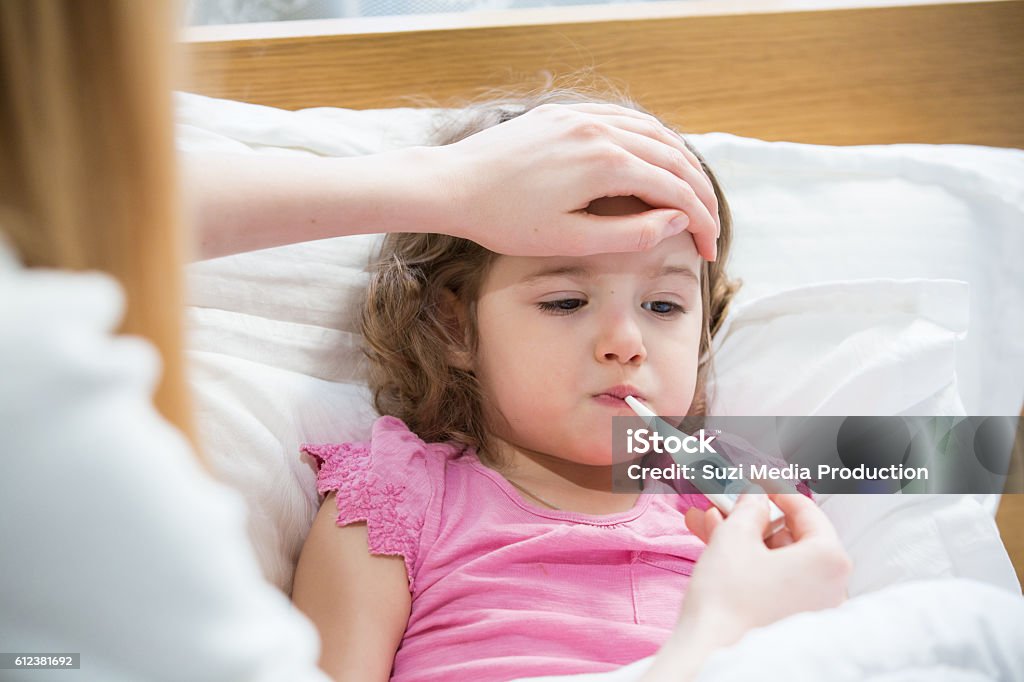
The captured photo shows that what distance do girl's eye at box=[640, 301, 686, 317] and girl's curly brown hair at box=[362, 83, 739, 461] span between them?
11 centimetres

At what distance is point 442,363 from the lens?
104 cm

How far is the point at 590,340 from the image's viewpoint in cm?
92

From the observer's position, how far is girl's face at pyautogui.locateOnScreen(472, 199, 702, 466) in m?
0.92

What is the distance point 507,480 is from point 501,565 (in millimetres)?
124

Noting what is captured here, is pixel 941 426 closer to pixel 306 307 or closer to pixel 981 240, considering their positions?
pixel 981 240

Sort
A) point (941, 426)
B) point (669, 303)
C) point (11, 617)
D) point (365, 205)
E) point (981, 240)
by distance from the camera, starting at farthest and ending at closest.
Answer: point (981, 240) → point (941, 426) → point (669, 303) → point (365, 205) → point (11, 617)

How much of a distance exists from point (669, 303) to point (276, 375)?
0.42m

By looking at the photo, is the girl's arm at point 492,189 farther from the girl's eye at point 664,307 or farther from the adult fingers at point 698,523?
the adult fingers at point 698,523

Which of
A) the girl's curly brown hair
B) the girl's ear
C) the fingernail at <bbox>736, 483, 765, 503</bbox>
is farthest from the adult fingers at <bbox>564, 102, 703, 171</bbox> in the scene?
the fingernail at <bbox>736, 483, 765, 503</bbox>

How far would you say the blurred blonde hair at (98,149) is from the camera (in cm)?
40

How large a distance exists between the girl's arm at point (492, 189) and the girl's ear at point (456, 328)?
6.5 inches

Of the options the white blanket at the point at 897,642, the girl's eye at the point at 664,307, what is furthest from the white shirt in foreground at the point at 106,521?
the girl's eye at the point at 664,307

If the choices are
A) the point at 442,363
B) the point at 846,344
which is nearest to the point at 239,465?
the point at 442,363

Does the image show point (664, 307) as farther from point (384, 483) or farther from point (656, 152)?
point (384, 483)
